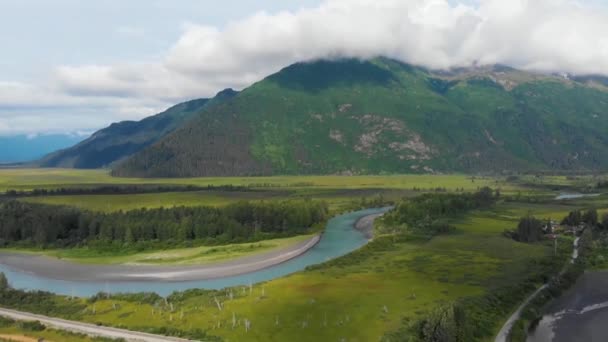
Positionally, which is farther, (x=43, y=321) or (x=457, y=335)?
(x=43, y=321)

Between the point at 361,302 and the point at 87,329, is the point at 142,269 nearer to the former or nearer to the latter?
the point at 87,329

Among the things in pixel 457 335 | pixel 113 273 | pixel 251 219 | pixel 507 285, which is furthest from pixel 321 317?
pixel 251 219

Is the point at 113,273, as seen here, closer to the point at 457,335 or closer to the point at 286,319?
the point at 286,319

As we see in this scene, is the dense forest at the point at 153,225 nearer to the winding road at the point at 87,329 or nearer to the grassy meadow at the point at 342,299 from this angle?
the grassy meadow at the point at 342,299

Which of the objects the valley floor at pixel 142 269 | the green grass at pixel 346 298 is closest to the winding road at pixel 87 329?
the green grass at pixel 346 298

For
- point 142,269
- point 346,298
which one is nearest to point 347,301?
point 346,298

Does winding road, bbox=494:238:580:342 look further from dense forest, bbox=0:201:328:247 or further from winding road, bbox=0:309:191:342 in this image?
dense forest, bbox=0:201:328:247
